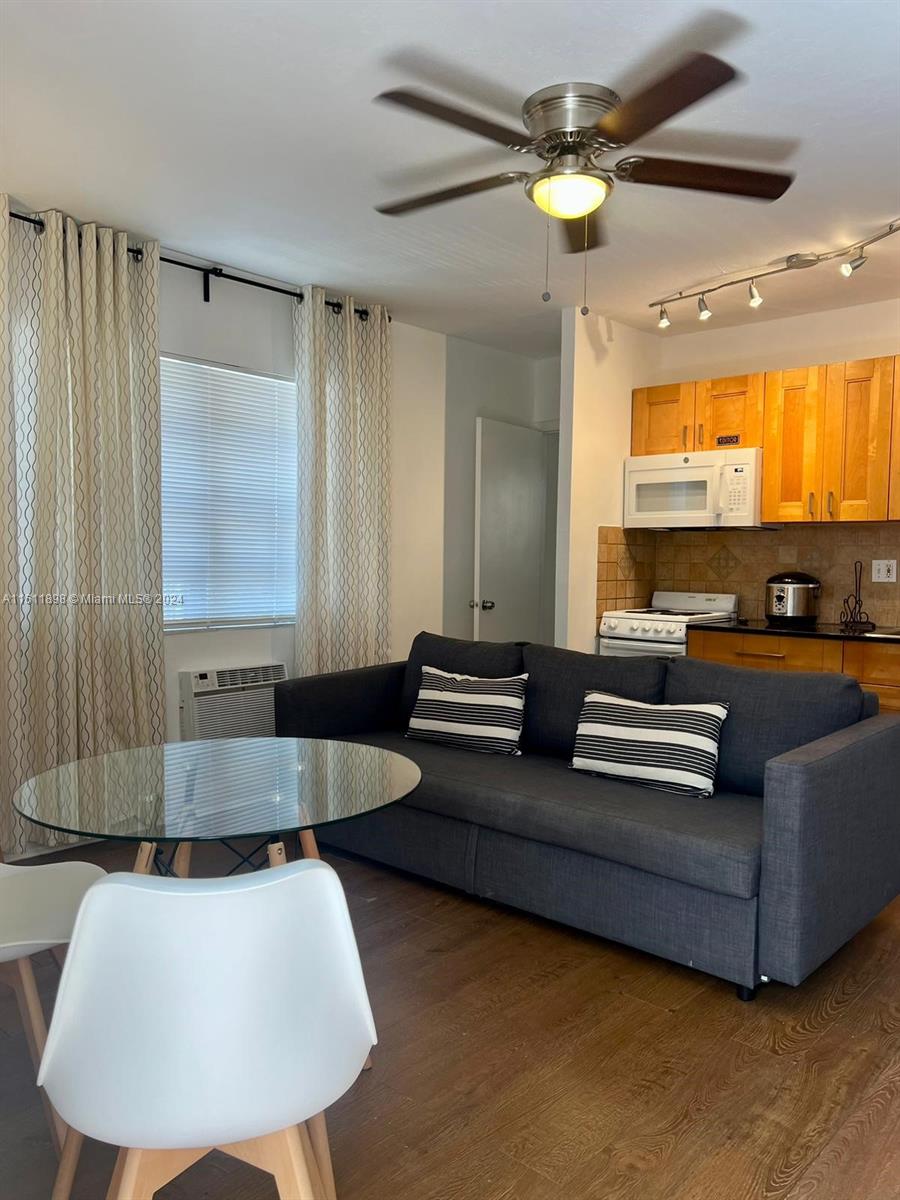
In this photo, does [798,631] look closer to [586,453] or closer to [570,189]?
[586,453]

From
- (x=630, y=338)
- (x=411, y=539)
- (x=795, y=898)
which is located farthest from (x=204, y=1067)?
(x=630, y=338)

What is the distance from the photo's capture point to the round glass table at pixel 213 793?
188 centimetres

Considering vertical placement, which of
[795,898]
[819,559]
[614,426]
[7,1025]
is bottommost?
[7,1025]

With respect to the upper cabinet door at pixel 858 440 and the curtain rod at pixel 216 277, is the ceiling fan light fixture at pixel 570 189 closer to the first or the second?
the curtain rod at pixel 216 277

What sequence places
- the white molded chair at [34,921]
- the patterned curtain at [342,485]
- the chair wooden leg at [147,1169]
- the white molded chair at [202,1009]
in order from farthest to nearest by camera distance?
1. the patterned curtain at [342,485]
2. the white molded chair at [34,921]
3. the chair wooden leg at [147,1169]
4. the white molded chair at [202,1009]

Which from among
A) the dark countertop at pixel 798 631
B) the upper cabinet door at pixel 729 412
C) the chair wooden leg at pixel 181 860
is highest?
the upper cabinet door at pixel 729 412

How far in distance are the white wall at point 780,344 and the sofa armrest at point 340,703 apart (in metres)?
2.59

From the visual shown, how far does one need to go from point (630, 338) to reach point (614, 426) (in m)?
0.55

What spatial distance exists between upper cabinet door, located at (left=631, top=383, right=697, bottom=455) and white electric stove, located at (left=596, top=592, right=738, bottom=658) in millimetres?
915

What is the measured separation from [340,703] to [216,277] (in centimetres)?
216

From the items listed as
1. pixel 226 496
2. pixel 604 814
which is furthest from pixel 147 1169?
pixel 226 496

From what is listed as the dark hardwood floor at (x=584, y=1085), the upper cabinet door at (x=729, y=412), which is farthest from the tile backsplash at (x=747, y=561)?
the dark hardwood floor at (x=584, y=1085)

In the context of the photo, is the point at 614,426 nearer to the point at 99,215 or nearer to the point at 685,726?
the point at 685,726

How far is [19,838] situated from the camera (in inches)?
138
